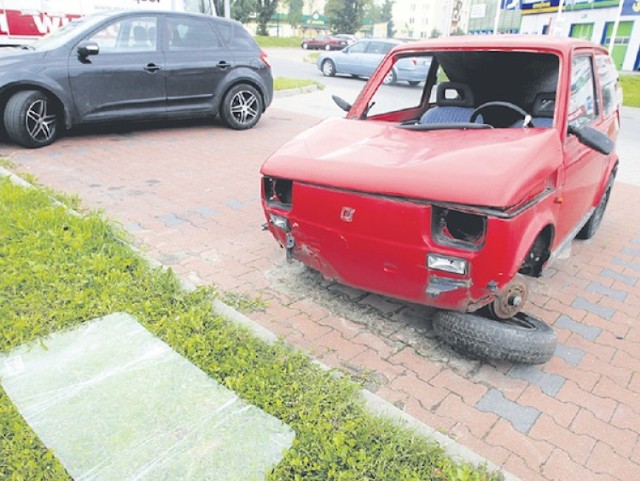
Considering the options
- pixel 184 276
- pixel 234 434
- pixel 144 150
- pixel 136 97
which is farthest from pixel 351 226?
pixel 136 97

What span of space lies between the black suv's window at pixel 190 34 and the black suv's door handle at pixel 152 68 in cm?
44

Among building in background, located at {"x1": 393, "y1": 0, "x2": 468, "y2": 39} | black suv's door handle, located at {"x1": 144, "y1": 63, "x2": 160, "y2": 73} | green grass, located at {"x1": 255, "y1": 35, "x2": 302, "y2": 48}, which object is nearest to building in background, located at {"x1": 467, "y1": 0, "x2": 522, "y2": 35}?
green grass, located at {"x1": 255, "y1": 35, "x2": 302, "y2": 48}

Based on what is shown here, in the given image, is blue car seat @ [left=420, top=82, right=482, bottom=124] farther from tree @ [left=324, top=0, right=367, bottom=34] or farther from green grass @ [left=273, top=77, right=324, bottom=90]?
tree @ [left=324, top=0, right=367, bottom=34]

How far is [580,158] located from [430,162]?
136 cm

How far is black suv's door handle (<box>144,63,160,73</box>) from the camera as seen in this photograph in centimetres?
742

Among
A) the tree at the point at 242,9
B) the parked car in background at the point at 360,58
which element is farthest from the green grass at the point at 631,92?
the tree at the point at 242,9

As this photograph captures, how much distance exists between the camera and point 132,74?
7289 millimetres

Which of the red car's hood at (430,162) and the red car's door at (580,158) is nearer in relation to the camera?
the red car's hood at (430,162)

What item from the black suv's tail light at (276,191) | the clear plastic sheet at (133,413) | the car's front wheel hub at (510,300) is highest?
the black suv's tail light at (276,191)

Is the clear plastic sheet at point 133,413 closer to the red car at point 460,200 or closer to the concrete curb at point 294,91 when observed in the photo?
the red car at point 460,200

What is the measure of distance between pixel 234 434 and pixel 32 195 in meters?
3.53

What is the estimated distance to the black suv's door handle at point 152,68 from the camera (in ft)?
24.3

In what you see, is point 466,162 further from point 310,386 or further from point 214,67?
point 214,67

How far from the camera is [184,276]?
12.3ft
